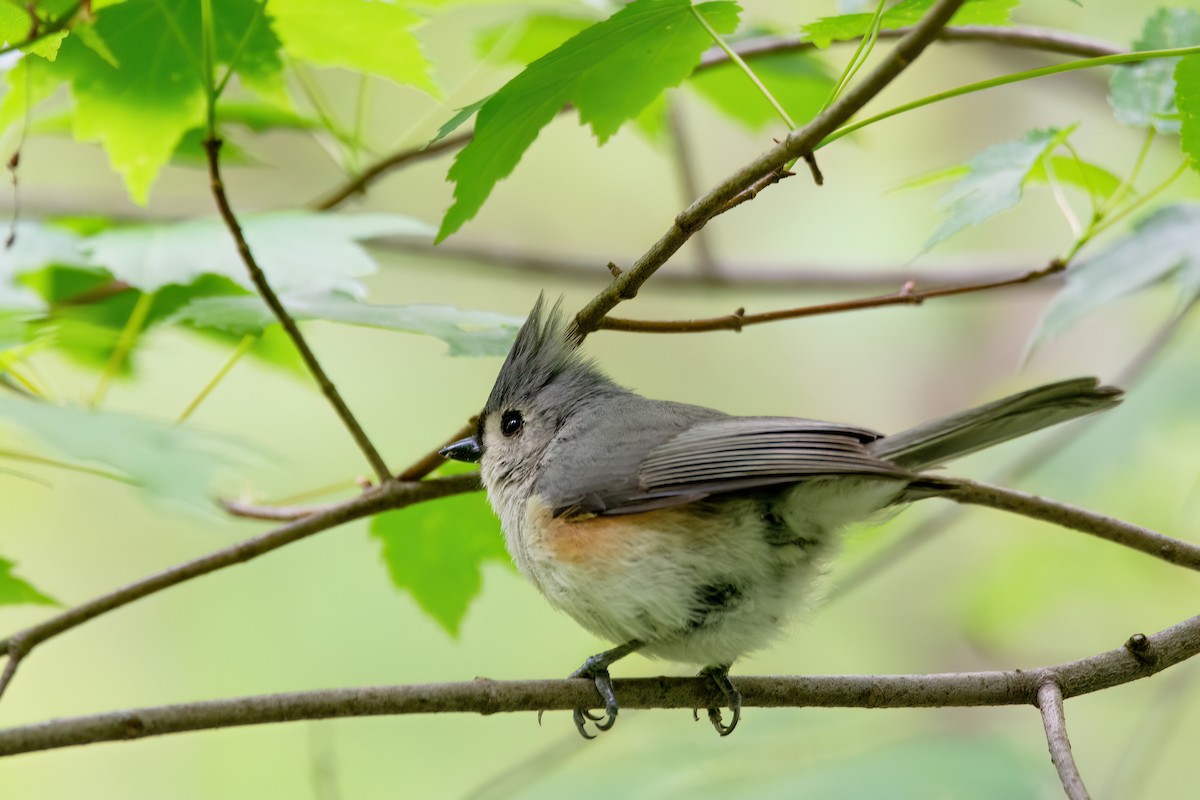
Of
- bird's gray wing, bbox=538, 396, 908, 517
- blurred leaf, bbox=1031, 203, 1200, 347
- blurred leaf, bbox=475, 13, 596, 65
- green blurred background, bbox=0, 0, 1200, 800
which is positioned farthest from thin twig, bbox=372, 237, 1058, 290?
blurred leaf, bbox=1031, 203, 1200, 347

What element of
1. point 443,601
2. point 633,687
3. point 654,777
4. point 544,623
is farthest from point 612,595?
point 544,623

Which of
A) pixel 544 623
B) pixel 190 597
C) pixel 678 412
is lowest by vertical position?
pixel 544 623

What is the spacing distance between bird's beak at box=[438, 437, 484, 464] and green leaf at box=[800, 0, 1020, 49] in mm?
1171

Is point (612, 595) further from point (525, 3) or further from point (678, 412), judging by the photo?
point (525, 3)

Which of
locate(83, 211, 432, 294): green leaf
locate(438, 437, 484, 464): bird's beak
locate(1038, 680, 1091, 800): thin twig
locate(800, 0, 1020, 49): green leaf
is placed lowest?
locate(1038, 680, 1091, 800): thin twig

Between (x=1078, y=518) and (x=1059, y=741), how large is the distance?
2.10 feet

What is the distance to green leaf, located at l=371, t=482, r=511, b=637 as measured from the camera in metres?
2.50

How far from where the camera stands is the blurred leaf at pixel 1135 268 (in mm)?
2252

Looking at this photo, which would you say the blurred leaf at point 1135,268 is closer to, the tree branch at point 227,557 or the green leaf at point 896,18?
the green leaf at point 896,18

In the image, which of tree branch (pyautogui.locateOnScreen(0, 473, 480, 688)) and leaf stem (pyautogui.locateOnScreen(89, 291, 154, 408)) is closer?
tree branch (pyautogui.locateOnScreen(0, 473, 480, 688))

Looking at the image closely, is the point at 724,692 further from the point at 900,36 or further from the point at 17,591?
the point at 900,36

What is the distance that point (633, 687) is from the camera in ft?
7.23

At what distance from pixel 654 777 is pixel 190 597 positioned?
12.4ft

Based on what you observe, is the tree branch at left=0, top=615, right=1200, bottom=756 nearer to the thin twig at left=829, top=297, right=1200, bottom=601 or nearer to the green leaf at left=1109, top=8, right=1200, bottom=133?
the thin twig at left=829, top=297, right=1200, bottom=601
